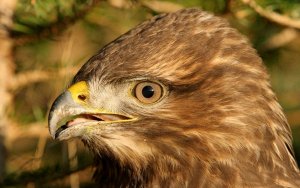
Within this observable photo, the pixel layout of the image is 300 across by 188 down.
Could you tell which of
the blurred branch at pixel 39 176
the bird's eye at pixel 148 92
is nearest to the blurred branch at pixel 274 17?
the bird's eye at pixel 148 92

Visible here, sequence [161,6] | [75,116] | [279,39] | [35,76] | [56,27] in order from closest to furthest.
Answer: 1. [75,116]
2. [56,27]
3. [161,6]
4. [35,76]
5. [279,39]

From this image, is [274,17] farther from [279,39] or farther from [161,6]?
[279,39]

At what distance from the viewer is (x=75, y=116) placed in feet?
15.2

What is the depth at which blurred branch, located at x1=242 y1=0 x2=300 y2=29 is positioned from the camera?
5547mm

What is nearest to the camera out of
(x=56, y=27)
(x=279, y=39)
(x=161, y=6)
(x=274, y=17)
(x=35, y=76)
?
(x=56, y=27)

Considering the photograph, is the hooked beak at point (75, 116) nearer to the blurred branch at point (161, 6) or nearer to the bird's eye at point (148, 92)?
the bird's eye at point (148, 92)

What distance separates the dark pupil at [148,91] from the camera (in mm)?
4641

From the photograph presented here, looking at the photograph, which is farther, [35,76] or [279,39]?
[279,39]

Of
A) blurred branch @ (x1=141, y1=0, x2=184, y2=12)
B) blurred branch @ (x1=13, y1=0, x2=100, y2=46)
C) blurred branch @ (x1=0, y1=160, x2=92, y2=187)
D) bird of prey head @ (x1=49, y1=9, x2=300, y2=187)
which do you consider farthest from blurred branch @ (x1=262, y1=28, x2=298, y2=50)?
bird of prey head @ (x1=49, y1=9, x2=300, y2=187)

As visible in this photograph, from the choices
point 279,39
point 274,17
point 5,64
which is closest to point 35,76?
point 5,64

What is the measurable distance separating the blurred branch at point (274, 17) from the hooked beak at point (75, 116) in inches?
45.8

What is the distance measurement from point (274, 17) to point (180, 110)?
123 cm

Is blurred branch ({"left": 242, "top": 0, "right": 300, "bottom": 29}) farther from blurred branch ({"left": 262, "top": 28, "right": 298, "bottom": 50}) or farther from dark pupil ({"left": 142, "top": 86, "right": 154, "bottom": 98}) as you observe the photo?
dark pupil ({"left": 142, "top": 86, "right": 154, "bottom": 98})

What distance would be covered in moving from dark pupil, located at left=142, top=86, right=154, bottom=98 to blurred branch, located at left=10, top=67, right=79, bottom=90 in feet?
4.66
